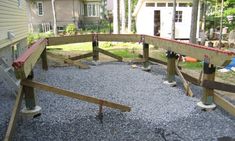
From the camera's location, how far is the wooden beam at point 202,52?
408 cm

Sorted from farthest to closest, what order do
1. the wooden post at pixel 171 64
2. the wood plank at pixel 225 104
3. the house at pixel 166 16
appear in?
the house at pixel 166 16
the wooden post at pixel 171 64
the wood plank at pixel 225 104

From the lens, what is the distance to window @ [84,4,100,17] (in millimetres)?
34219

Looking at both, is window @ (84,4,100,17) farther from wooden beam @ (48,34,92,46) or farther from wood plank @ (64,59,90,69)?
wood plank @ (64,59,90,69)

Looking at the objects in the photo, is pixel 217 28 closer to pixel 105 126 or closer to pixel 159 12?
pixel 159 12

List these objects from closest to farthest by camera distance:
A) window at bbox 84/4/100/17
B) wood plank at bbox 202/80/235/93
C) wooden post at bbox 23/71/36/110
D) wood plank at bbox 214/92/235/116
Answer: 1. wooden post at bbox 23/71/36/110
2. wood plank at bbox 214/92/235/116
3. wood plank at bbox 202/80/235/93
4. window at bbox 84/4/100/17

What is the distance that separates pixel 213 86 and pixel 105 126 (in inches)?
79.4

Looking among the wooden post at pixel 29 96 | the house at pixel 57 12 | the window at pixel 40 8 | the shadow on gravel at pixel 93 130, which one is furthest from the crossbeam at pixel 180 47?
the window at pixel 40 8

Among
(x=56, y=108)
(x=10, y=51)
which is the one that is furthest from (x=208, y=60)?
(x=10, y=51)

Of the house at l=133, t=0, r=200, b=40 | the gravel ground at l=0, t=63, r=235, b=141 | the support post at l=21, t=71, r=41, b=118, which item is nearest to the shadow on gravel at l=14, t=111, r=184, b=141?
the gravel ground at l=0, t=63, r=235, b=141

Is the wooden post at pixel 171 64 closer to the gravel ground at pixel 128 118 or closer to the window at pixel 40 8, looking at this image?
the gravel ground at pixel 128 118

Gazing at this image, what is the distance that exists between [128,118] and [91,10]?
3158cm

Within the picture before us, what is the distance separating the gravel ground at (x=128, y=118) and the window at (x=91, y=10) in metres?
28.6

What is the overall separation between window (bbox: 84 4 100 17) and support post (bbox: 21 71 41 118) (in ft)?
101

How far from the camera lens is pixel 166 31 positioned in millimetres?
19312
